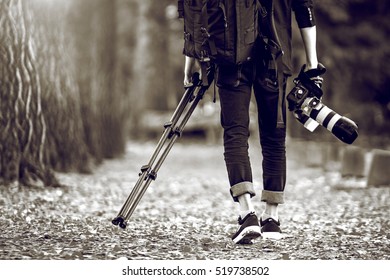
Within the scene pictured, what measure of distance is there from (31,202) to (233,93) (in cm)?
251

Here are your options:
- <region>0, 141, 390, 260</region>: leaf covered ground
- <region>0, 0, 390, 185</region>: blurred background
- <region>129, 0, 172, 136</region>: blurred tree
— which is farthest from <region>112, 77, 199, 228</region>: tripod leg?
<region>129, 0, 172, 136</region>: blurred tree

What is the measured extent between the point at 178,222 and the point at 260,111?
4.48ft

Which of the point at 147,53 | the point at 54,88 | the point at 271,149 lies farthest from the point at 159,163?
the point at 147,53

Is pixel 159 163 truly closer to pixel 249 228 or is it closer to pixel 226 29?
pixel 249 228

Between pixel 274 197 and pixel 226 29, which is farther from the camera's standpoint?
pixel 274 197

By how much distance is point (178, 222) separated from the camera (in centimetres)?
553

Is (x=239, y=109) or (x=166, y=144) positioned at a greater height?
(x=239, y=109)

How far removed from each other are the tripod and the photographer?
16 centimetres

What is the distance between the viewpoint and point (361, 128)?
15.8 m

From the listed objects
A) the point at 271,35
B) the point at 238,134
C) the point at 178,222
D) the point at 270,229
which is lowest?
the point at 178,222

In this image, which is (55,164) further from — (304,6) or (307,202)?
(304,6)

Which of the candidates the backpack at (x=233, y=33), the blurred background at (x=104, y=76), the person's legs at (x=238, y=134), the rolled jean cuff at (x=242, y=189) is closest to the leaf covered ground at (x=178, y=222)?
the person's legs at (x=238, y=134)

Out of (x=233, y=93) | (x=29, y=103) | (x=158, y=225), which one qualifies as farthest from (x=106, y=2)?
(x=233, y=93)
